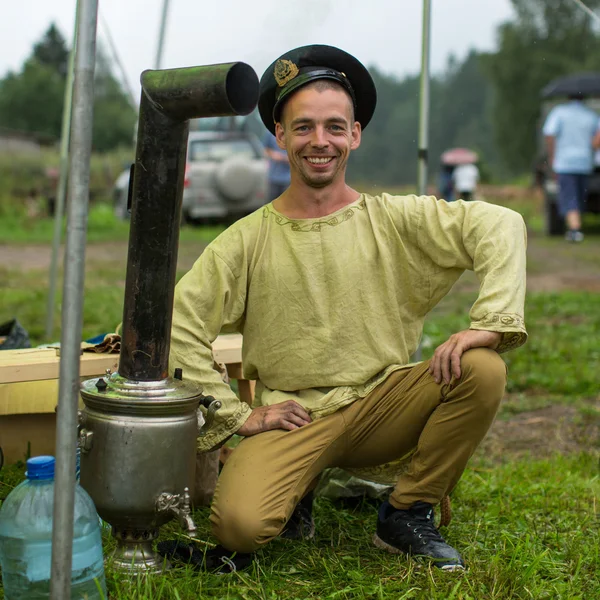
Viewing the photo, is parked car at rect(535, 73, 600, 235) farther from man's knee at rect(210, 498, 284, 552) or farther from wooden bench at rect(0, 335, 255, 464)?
man's knee at rect(210, 498, 284, 552)

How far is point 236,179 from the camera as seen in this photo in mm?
13445

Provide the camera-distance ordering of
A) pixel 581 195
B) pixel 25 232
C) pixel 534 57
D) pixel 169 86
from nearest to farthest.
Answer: pixel 169 86 < pixel 581 195 < pixel 25 232 < pixel 534 57

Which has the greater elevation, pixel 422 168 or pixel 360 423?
pixel 422 168

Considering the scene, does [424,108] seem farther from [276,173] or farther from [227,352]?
[276,173]

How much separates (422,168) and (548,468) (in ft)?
4.21

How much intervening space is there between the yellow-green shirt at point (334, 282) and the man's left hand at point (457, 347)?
0.07 m

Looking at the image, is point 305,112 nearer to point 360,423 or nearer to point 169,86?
point 169,86

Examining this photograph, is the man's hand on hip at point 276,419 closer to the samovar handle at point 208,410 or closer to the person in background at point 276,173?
the samovar handle at point 208,410

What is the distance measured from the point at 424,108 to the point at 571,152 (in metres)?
8.29

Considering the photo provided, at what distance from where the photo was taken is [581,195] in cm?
1188

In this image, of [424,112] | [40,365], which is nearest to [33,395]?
[40,365]

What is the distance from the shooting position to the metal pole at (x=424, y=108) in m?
3.55

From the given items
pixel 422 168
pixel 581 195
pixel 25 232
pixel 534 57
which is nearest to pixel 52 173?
pixel 25 232

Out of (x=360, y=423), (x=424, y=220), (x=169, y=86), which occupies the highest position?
(x=169, y=86)
